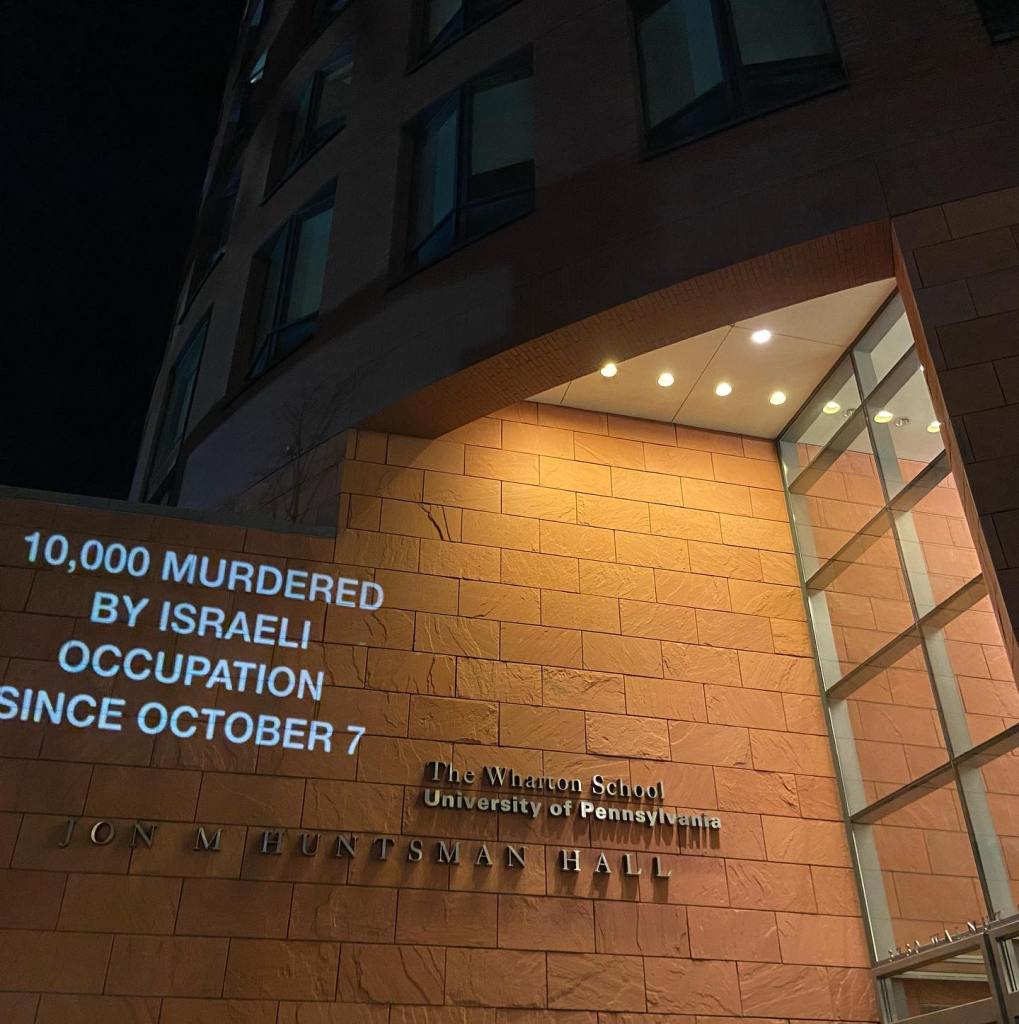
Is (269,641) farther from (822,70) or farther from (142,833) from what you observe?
(822,70)

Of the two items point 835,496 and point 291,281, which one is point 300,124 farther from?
point 835,496

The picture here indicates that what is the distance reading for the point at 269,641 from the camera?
852 cm

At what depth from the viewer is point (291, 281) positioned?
1241cm

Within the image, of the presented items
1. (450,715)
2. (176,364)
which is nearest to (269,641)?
(450,715)

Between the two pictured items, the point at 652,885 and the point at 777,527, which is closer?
the point at 652,885

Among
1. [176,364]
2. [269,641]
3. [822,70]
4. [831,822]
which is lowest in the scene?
[831,822]

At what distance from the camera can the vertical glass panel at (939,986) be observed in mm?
7316

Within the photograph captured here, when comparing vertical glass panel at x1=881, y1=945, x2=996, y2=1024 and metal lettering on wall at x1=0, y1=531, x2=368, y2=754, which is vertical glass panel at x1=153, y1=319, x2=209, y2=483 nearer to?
metal lettering on wall at x1=0, y1=531, x2=368, y2=754

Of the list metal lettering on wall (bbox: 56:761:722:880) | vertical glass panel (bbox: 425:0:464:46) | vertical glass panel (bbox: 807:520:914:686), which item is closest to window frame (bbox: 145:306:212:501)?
vertical glass panel (bbox: 425:0:464:46)

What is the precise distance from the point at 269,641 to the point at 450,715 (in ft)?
5.62

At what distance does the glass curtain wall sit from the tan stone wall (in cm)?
37

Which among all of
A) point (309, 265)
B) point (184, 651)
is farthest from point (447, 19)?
point (184, 651)

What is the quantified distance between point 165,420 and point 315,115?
506cm

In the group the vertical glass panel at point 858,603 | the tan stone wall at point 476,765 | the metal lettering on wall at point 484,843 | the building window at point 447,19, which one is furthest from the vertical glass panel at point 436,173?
the metal lettering on wall at point 484,843
